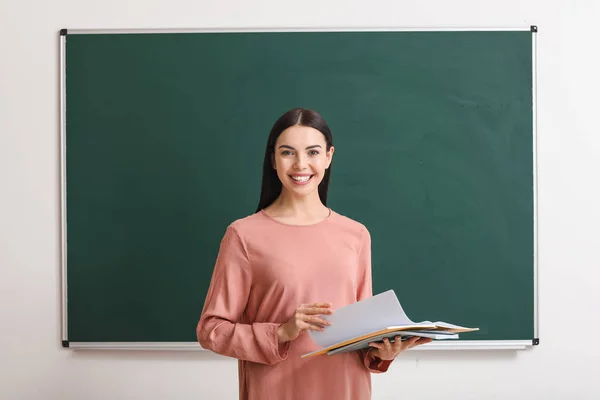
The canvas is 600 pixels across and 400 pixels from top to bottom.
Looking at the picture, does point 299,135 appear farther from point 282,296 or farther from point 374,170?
point 374,170

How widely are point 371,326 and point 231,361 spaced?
4.34 ft

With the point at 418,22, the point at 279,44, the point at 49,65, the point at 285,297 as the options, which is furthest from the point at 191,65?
the point at 285,297

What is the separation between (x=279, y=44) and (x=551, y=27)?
1188 mm

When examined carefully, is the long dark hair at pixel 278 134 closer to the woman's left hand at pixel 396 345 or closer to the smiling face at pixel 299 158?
the smiling face at pixel 299 158

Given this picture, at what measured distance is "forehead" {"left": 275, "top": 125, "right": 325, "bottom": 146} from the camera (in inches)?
64.4

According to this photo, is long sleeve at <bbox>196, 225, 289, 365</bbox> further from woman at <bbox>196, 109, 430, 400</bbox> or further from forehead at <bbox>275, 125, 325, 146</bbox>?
forehead at <bbox>275, 125, 325, 146</bbox>

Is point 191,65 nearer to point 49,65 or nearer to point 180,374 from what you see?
point 49,65

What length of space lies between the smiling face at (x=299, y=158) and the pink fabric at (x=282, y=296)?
12 centimetres

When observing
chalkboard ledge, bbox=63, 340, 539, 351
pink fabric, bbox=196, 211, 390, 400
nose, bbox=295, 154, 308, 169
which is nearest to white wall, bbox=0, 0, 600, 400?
chalkboard ledge, bbox=63, 340, 539, 351

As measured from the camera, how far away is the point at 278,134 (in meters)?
1.66

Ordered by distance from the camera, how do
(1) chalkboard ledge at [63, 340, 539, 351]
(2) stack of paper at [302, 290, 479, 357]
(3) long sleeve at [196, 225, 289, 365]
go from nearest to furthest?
(2) stack of paper at [302, 290, 479, 357] → (3) long sleeve at [196, 225, 289, 365] → (1) chalkboard ledge at [63, 340, 539, 351]

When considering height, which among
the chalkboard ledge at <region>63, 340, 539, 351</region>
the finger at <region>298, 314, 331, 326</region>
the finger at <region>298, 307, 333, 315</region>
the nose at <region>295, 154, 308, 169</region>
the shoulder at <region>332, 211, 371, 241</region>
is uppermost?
the nose at <region>295, 154, 308, 169</region>

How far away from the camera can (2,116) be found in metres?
2.62

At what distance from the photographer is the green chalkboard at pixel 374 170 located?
2.56 m
